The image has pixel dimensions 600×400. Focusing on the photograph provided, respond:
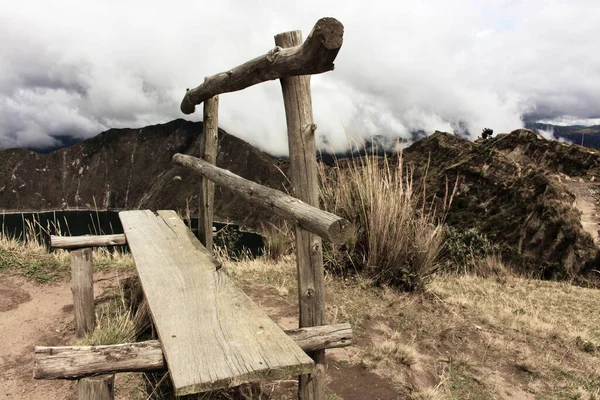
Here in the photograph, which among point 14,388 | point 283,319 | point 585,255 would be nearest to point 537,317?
point 283,319

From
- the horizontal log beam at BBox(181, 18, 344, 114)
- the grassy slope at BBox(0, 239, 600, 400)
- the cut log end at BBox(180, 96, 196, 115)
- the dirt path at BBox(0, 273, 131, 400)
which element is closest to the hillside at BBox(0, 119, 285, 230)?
the grassy slope at BBox(0, 239, 600, 400)

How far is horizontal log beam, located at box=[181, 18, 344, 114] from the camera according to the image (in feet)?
4.64

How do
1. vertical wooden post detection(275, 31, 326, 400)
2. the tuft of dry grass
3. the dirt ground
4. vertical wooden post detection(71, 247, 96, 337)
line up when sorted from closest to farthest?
1. vertical wooden post detection(275, 31, 326, 400)
2. the dirt ground
3. vertical wooden post detection(71, 247, 96, 337)
4. the tuft of dry grass

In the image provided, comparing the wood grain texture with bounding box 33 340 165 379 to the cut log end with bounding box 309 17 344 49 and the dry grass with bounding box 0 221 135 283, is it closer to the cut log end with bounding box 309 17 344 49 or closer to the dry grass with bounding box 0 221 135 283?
the cut log end with bounding box 309 17 344 49

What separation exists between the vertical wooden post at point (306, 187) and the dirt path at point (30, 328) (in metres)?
1.62

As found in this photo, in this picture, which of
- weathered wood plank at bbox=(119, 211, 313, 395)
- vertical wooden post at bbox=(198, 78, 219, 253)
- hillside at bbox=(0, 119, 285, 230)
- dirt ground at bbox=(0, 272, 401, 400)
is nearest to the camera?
weathered wood plank at bbox=(119, 211, 313, 395)

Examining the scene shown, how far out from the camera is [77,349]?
1273 millimetres

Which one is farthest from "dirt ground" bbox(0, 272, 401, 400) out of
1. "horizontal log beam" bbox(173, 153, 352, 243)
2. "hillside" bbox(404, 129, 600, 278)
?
"hillside" bbox(404, 129, 600, 278)

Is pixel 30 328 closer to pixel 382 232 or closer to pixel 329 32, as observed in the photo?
pixel 382 232

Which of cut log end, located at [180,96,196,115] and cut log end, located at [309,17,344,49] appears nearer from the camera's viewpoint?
cut log end, located at [309,17,344,49]

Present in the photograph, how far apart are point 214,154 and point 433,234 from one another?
2348 millimetres

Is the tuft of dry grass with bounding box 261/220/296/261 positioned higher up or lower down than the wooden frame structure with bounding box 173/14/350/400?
lower down

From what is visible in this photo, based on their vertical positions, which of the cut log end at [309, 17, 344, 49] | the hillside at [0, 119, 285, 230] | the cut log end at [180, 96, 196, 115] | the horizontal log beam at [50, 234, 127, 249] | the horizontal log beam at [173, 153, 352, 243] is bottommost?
the horizontal log beam at [50, 234, 127, 249]

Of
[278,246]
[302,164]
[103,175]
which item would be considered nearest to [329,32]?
[302,164]
